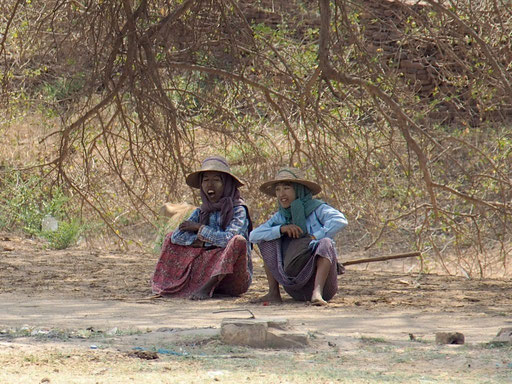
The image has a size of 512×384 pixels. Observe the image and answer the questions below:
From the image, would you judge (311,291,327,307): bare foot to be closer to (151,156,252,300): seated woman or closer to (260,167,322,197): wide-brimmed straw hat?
(151,156,252,300): seated woman

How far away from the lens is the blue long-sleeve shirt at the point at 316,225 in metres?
6.18

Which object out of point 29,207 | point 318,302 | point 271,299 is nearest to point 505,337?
Answer: point 318,302

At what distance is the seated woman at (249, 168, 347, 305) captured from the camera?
618 centimetres

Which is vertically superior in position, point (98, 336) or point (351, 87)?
point (351, 87)

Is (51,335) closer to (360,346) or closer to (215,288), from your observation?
(360,346)

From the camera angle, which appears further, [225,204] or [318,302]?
[225,204]

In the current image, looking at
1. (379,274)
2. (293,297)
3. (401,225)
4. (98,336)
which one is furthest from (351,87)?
(98,336)

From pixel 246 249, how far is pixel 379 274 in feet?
8.26

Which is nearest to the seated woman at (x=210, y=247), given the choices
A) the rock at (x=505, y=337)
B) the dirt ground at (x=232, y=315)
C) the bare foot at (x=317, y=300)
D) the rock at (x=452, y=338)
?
the dirt ground at (x=232, y=315)

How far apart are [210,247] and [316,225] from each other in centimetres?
95

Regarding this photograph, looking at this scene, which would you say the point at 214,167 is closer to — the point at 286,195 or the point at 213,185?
the point at 213,185

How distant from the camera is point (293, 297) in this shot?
6469 mm

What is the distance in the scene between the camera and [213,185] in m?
6.74

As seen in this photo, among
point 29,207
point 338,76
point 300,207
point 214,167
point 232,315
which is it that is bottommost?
point 232,315
